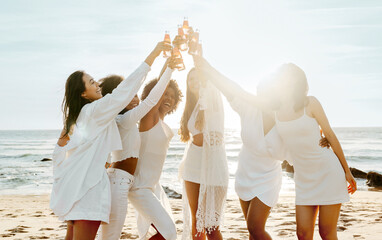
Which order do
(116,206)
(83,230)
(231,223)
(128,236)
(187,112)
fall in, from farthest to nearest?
1. (231,223)
2. (128,236)
3. (187,112)
4. (116,206)
5. (83,230)

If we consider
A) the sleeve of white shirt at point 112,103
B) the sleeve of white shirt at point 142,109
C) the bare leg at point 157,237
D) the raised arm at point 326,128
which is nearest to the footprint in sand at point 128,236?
the bare leg at point 157,237

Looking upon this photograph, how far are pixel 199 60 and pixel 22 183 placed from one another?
14.5m

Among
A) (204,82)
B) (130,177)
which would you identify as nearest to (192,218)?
(130,177)

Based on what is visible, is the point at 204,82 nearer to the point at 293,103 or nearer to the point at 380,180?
the point at 293,103

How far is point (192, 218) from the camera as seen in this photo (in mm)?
4434

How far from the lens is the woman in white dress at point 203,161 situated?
13.9ft

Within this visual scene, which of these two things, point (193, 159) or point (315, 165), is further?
point (193, 159)

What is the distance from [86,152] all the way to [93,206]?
451 millimetres

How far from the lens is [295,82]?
3.64 meters

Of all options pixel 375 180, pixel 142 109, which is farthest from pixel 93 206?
pixel 375 180

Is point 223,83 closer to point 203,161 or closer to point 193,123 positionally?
point 193,123

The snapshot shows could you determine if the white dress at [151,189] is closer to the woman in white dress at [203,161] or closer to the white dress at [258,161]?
the woman in white dress at [203,161]

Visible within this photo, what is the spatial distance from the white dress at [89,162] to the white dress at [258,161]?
1262mm

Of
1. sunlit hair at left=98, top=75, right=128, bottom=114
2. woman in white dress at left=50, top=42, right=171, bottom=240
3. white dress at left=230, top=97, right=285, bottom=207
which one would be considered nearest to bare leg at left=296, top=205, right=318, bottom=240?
white dress at left=230, top=97, right=285, bottom=207
